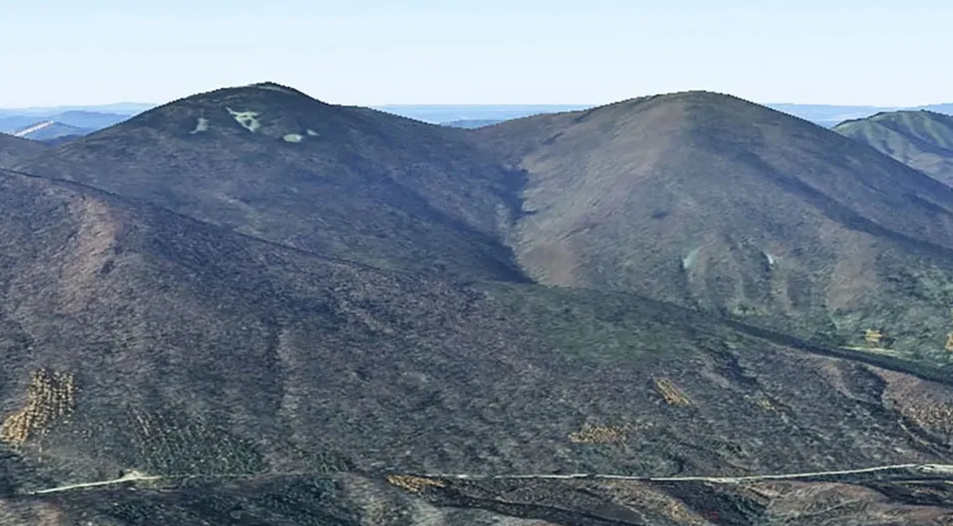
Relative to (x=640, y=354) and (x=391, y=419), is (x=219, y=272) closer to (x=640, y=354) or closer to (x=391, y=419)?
(x=391, y=419)

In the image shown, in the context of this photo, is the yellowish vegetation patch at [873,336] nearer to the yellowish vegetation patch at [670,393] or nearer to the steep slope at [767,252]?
the steep slope at [767,252]

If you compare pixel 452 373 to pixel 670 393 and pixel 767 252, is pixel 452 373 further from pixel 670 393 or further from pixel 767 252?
pixel 767 252

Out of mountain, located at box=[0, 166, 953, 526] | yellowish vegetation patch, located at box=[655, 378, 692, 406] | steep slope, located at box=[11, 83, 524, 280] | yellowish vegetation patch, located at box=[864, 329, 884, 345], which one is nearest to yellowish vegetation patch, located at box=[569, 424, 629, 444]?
mountain, located at box=[0, 166, 953, 526]

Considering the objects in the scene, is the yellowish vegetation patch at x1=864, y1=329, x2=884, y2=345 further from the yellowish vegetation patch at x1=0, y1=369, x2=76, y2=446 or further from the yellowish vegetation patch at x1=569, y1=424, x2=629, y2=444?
the yellowish vegetation patch at x1=0, y1=369, x2=76, y2=446

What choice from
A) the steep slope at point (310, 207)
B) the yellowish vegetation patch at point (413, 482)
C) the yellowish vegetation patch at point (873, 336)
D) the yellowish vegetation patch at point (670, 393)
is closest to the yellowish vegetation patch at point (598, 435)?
the yellowish vegetation patch at point (670, 393)

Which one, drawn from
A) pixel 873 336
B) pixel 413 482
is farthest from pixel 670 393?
pixel 873 336

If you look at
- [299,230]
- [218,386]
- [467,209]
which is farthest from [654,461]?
[467,209]
